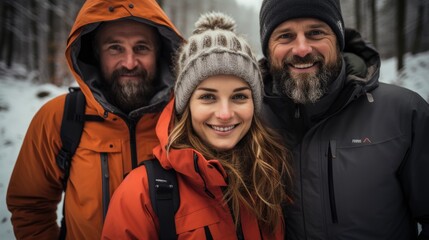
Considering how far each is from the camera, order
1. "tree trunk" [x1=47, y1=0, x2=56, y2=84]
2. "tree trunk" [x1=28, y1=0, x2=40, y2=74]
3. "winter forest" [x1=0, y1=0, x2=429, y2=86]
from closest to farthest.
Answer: "winter forest" [x1=0, y1=0, x2=429, y2=86] < "tree trunk" [x1=47, y1=0, x2=56, y2=84] < "tree trunk" [x1=28, y1=0, x2=40, y2=74]

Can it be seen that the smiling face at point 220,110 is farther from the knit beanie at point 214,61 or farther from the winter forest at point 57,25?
the winter forest at point 57,25

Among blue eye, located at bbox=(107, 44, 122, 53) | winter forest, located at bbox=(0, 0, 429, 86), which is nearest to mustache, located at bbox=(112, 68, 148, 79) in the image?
blue eye, located at bbox=(107, 44, 122, 53)

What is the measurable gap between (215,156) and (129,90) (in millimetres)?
1209

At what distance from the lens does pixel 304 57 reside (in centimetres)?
233

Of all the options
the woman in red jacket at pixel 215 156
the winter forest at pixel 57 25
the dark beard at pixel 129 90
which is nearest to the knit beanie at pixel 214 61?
the woman in red jacket at pixel 215 156

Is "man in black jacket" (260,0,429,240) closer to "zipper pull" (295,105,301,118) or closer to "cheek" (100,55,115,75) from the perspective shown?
"zipper pull" (295,105,301,118)

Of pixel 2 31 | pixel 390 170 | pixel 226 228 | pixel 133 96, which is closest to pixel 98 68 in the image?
pixel 133 96

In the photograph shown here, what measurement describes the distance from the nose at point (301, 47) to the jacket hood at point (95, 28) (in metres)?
1.35

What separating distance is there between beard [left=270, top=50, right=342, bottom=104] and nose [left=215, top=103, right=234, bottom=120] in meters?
0.64

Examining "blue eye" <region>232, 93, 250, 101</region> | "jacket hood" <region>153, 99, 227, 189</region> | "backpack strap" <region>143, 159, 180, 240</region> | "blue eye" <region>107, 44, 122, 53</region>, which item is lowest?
"backpack strap" <region>143, 159, 180, 240</region>

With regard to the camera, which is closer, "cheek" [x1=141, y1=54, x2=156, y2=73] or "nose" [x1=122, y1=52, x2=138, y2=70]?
"nose" [x1=122, y1=52, x2=138, y2=70]

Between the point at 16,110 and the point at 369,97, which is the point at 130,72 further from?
the point at 16,110

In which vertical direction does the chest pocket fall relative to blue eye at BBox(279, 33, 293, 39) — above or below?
below

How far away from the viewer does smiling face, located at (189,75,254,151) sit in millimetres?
2119
